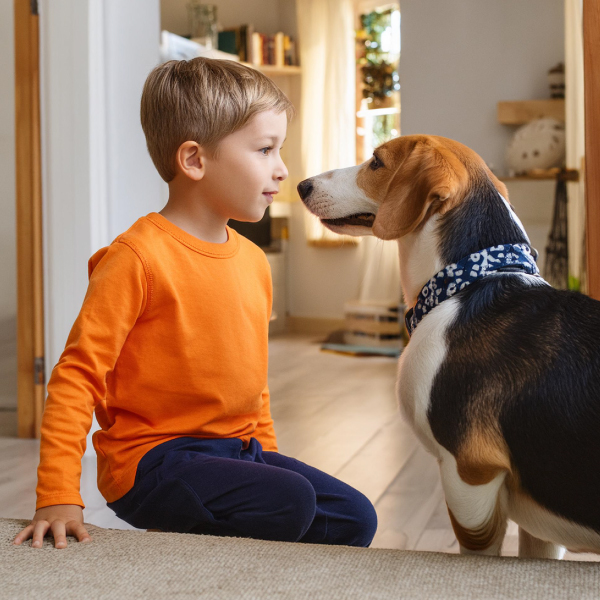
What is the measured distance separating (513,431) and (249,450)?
20.9 inches

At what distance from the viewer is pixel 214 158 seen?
1.20 metres

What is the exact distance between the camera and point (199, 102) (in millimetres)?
1182

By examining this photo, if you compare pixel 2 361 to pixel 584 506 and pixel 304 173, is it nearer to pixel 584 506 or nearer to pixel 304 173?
pixel 584 506

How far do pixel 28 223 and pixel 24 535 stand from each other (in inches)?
80.3

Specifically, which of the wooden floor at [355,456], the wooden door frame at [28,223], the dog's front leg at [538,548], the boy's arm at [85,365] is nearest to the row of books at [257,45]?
the wooden floor at [355,456]

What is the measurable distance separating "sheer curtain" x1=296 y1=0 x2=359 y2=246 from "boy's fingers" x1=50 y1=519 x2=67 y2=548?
514cm

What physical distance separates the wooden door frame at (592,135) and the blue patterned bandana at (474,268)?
1.12ft

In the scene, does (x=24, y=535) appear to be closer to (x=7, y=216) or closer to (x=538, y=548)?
(x=538, y=548)

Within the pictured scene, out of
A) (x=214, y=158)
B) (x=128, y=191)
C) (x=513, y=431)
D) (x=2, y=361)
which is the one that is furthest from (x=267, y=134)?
(x=2, y=361)

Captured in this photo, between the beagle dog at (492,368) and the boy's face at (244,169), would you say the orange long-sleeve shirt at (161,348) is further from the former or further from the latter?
the beagle dog at (492,368)

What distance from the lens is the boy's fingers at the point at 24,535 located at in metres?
0.83

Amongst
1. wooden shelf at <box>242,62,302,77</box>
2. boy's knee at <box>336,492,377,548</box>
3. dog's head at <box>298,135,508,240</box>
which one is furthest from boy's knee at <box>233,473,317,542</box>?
wooden shelf at <box>242,62,302,77</box>

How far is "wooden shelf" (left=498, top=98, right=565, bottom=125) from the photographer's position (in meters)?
4.38

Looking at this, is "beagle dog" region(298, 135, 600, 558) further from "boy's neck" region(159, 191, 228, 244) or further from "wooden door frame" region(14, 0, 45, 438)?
"wooden door frame" region(14, 0, 45, 438)
